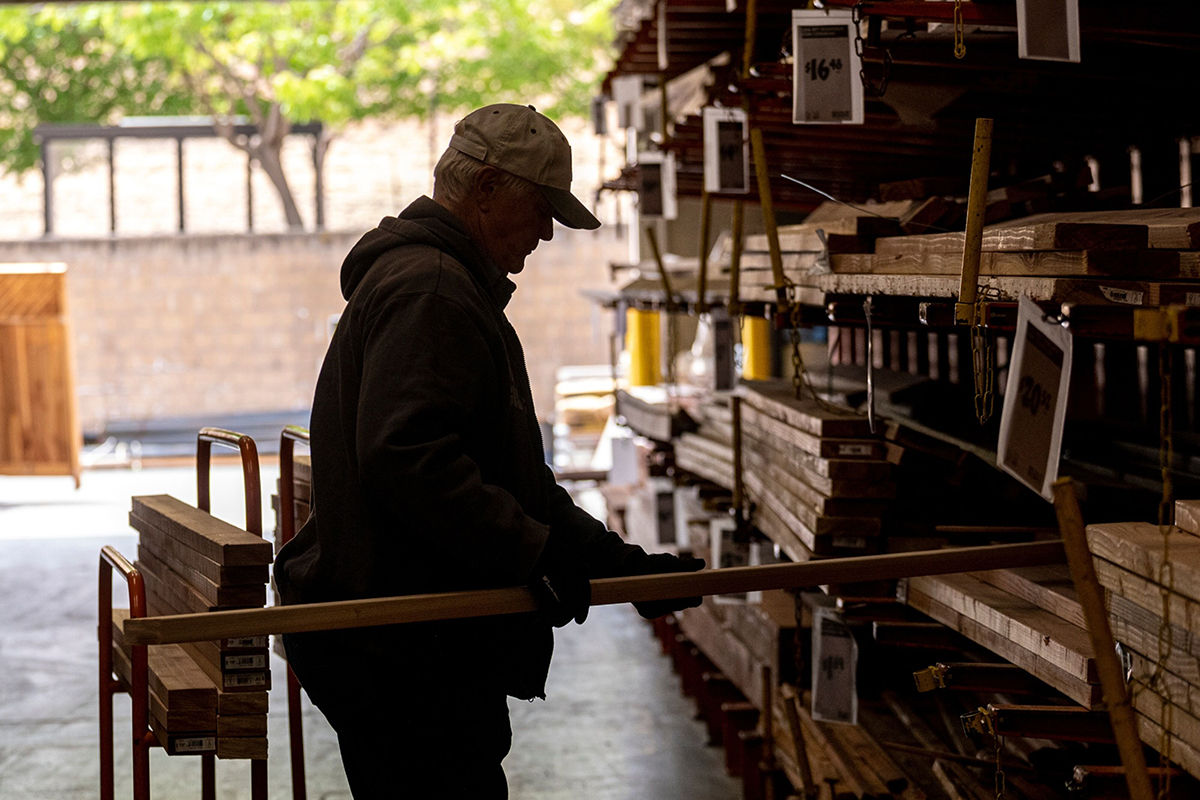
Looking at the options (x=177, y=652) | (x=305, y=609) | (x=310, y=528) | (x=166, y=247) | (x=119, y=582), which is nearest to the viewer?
(x=305, y=609)

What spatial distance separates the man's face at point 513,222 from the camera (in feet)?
Answer: 9.27

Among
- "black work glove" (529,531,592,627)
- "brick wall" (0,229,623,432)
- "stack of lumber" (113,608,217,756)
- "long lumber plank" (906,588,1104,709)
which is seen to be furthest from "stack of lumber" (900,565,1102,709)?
"brick wall" (0,229,623,432)

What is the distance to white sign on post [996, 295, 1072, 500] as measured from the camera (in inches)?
94.8

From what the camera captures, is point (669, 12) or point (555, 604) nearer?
point (555, 604)

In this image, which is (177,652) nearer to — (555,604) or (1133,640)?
(555,604)

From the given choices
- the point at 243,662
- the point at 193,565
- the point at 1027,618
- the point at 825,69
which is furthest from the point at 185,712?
Result: the point at 825,69

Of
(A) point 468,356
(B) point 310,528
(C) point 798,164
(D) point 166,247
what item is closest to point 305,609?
(B) point 310,528

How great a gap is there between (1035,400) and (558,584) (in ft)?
3.18

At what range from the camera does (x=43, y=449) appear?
522 inches

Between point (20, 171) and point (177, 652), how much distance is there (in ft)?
69.4

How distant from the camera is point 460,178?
9.24ft

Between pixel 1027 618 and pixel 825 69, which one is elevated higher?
pixel 825 69

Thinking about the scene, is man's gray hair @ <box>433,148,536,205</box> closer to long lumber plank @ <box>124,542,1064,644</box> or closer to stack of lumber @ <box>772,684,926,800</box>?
long lumber plank @ <box>124,542,1064,644</box>

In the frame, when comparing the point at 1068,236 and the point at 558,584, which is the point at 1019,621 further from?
the point at 558,584
